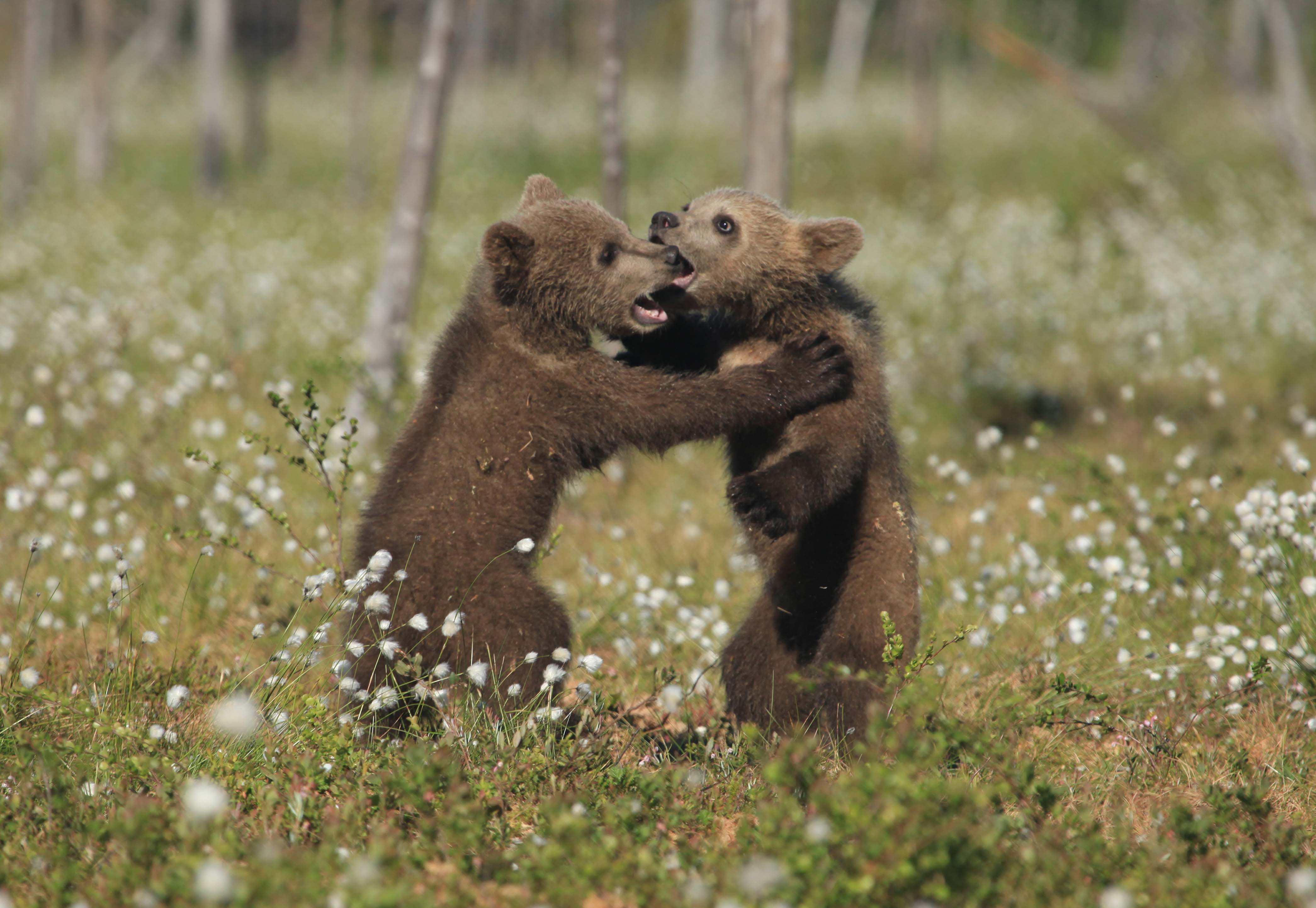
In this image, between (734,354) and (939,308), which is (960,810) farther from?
(939,308)

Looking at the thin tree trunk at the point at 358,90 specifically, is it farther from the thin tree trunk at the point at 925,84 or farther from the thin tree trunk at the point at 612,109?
the thin tree trunk at the point at 612,109

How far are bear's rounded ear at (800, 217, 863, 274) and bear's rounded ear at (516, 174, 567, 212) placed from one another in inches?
40.8

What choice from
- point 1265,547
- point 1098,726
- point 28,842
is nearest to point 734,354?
point 1098,726

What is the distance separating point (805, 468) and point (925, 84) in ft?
58.4

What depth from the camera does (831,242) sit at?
4.75 m

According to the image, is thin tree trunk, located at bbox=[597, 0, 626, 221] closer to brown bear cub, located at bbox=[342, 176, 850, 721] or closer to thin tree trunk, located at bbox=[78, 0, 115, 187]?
brown bear cub, located at bbox=[342, 176, 850, 721]

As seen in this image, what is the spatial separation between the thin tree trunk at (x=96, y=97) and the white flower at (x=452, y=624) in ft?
70.3

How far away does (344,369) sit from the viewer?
6.42m

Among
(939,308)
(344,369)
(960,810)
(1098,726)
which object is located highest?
(960,810)

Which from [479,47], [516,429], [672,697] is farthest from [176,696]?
[479,47]

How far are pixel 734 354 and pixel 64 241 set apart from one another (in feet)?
44.7

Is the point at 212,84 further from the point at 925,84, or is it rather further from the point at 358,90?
the point at 925,84

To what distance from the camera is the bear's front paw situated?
4035 millimetres

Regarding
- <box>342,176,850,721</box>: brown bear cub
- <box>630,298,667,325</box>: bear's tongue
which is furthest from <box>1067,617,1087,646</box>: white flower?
<box>630,298,667,325</box>: bear's tongue
